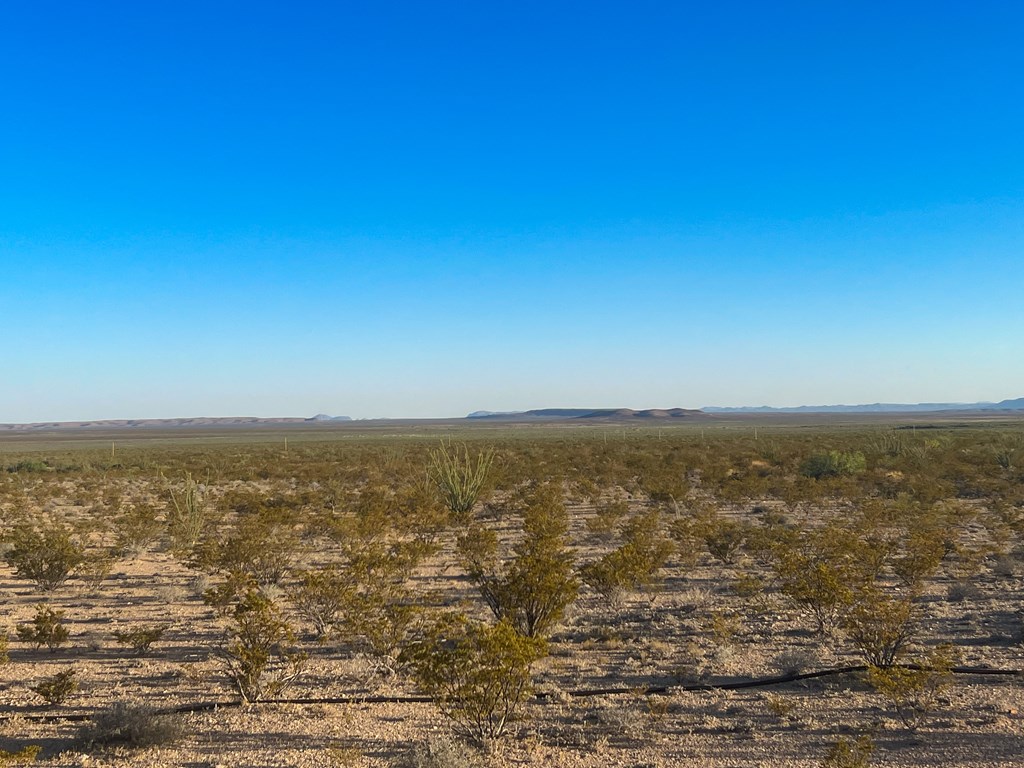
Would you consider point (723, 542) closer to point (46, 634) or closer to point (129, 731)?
point (129, 731)

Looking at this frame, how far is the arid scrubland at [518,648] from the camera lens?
21.1 feet

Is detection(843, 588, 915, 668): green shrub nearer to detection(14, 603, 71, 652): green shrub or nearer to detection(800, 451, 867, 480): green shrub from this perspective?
detection(14, 603, 71, 652): green shrub

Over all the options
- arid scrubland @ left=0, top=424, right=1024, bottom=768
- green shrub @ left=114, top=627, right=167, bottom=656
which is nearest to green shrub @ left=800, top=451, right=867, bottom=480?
arid scrubland @ left=0, top=424, right=1024, bottom=768

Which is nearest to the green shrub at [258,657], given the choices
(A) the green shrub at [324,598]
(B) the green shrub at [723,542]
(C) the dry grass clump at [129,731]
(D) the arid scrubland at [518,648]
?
(D) the arid scrubland at [518,648]

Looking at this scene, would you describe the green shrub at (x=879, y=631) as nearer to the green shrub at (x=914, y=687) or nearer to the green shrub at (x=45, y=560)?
the green shrub at (x=914, y=687)

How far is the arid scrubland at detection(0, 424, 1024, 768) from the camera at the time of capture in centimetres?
643

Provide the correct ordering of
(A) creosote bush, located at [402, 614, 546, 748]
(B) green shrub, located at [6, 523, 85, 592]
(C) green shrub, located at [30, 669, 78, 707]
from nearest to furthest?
1. (A) creosote bush, located at [402, 614, 546, 748]
2. (C) green shrub, located at [30, 669, 78, 707]
3. (B) green shrub, located at [6, 523, 85, 592]

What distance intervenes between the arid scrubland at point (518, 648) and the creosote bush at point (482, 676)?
0.08 feet

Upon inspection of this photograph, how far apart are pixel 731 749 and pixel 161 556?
14854mm

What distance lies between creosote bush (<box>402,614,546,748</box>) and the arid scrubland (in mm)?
25

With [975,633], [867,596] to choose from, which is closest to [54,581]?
[867,596]

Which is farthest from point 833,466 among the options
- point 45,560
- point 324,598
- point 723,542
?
point 45,560

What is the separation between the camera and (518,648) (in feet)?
20.9

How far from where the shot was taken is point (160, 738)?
650 cm
